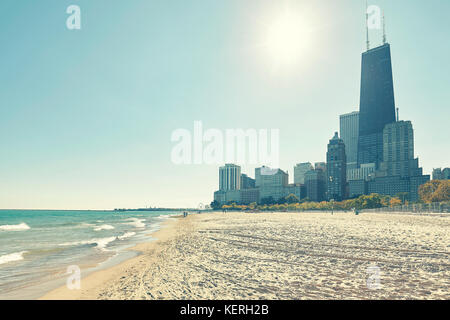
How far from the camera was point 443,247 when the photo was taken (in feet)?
45.4

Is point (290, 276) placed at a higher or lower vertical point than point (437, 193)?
higher

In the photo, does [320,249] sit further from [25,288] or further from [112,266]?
[25,288]

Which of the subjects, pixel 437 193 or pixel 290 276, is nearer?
pixel 290 276

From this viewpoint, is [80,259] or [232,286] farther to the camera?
[80,259]

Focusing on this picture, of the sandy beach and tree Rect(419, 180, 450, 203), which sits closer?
the sandy beach

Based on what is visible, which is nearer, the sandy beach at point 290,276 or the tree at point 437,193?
the sandy beach at point 290,276
